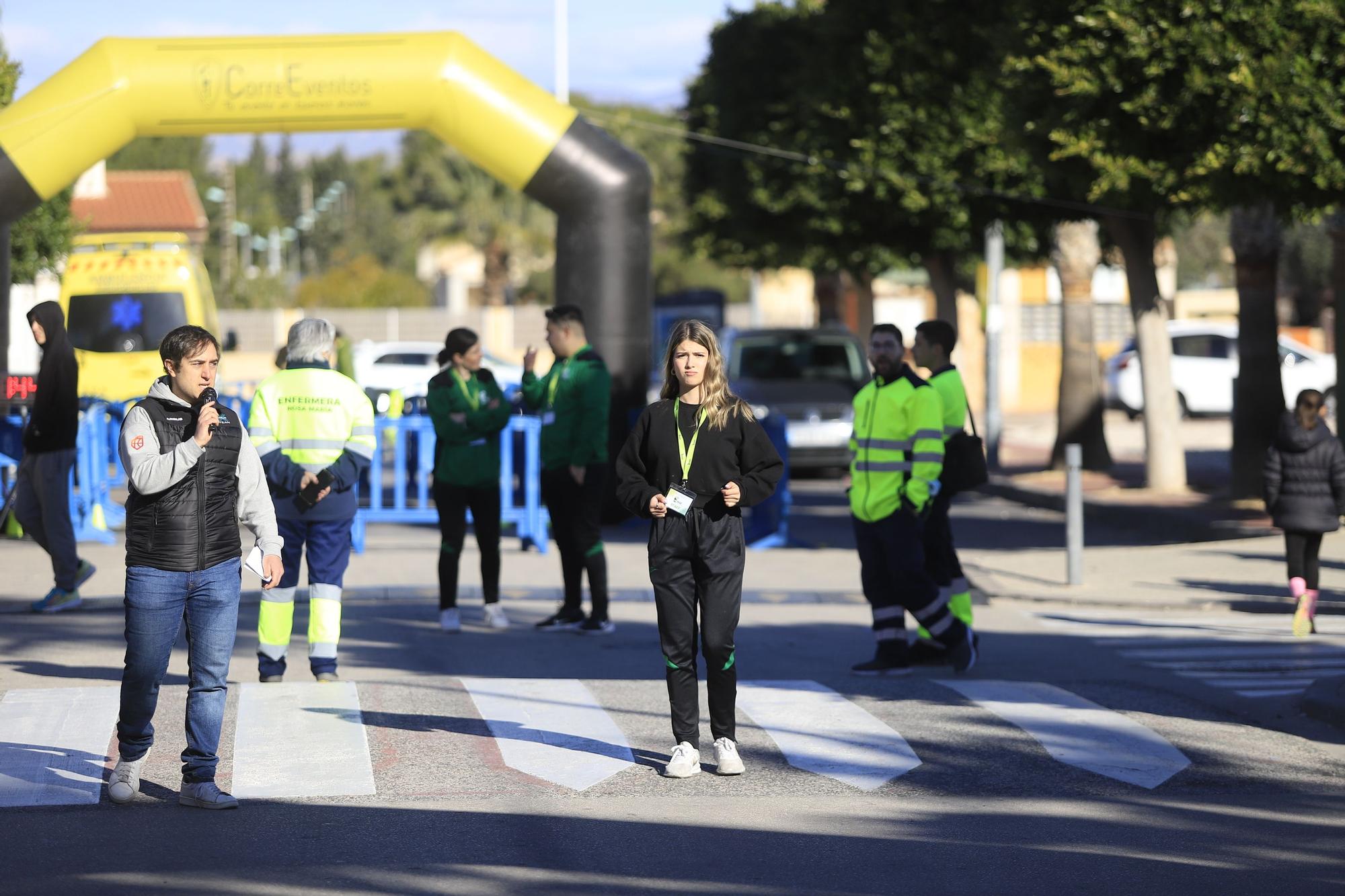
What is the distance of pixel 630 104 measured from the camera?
67.2 metres

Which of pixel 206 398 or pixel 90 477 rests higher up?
pixel 206 398

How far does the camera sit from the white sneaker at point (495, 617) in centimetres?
1086

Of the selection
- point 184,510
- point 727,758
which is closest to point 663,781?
point 727,758

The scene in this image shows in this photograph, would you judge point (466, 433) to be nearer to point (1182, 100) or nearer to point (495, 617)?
point (495, 617)

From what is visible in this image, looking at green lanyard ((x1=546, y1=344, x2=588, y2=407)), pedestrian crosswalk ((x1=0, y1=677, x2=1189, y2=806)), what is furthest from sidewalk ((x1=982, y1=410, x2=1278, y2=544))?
pedestrian crosswalk ((x1=0, y1=677, x2=1189, y2=806))

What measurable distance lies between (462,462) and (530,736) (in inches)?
117

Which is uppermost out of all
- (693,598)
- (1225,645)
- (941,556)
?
(693,598)

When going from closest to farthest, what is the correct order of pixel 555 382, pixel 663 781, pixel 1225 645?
pixel 663 781, pixel 555 382, pixel 1225 645

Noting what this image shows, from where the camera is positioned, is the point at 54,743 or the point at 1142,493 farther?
the point at 1142,493

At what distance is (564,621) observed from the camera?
10.9 meters

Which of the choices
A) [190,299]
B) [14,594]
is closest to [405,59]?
[190,299]

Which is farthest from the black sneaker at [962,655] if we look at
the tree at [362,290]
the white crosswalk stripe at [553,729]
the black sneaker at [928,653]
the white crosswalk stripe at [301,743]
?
the tree at [362,290]

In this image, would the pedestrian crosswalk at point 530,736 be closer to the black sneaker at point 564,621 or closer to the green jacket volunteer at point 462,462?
the green jacket volunteer at point 462,462

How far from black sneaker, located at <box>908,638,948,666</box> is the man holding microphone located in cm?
428
